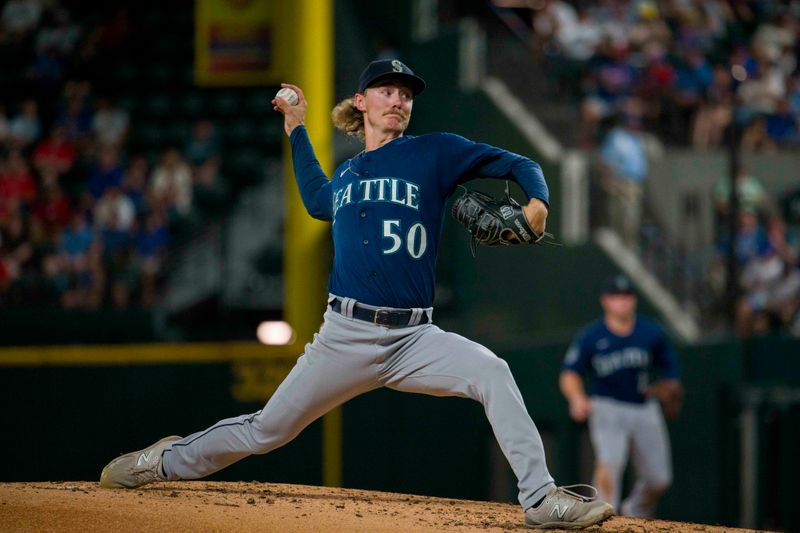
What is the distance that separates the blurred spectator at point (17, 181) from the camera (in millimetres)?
13614

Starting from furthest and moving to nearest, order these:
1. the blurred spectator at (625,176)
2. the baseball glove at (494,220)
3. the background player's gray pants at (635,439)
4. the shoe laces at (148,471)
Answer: the blurred spectator at (625,176), the background player's gray pants at (635,439), the shoe laces at (148,471), the baseball glove at (494,220)

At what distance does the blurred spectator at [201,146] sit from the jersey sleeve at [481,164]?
8.90m

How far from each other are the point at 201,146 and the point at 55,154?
61.1 inches

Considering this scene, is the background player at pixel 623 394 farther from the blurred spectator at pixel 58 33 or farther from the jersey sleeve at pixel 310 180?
the blurred spectator at pixel 58 33

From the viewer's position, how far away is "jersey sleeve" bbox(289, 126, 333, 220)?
19.5 feet

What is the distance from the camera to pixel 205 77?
10336mm

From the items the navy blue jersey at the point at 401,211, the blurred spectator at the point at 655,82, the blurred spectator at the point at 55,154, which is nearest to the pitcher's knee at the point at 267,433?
the navy blue jersey at the point at 401,211

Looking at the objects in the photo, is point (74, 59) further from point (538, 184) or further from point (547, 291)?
point (538, 184)

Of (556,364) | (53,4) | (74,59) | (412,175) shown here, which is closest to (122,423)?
(556,364)

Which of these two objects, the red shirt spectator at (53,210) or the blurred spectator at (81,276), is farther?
A: the red shirt spectator at (53,210)

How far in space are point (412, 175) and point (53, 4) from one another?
41.6 feet

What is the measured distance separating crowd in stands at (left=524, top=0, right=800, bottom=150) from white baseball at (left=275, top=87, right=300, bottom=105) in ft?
24.6

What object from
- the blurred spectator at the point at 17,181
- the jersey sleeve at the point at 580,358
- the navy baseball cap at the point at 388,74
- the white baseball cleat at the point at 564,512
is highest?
the navy baseball cap at the point at 388,74

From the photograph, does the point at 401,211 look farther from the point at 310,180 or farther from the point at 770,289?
the point at 770,289
